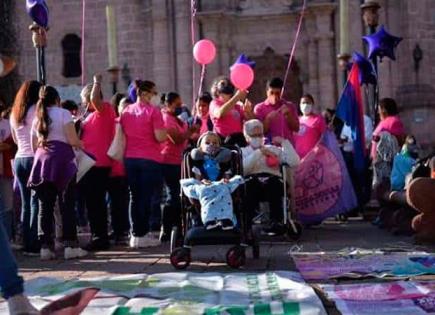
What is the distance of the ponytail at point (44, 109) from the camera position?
8836 mm

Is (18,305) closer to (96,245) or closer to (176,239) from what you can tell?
(176,239)

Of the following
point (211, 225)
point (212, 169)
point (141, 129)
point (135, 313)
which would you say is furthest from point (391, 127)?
point (135, 313)

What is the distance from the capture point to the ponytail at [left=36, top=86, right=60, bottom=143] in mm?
8836

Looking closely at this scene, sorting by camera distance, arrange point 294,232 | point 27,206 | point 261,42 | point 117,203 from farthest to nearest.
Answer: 1. point 261,42
2. point 117,203
3. point 294,232
4. point 27,206

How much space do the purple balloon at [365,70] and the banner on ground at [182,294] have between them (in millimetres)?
7655

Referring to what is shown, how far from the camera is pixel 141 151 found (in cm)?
1005

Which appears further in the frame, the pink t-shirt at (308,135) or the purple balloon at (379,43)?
the purple balloon at (379,43)

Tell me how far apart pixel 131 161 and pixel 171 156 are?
68 cm

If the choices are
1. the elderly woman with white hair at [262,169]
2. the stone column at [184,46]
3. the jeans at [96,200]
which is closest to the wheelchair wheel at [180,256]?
the elderly woman with white hair at [262,169]

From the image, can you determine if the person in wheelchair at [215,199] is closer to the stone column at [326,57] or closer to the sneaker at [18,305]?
the sneaker at [18,305]

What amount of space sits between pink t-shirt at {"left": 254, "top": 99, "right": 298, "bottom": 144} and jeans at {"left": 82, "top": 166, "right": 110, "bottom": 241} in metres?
2.17

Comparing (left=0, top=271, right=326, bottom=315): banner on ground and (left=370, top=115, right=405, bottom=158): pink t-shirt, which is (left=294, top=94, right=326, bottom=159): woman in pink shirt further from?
(left=0, top=271, right=326, bottom=315): banner on ground

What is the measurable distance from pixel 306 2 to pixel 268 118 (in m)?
12.6

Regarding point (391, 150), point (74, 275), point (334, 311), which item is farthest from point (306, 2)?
point (334, 311)
